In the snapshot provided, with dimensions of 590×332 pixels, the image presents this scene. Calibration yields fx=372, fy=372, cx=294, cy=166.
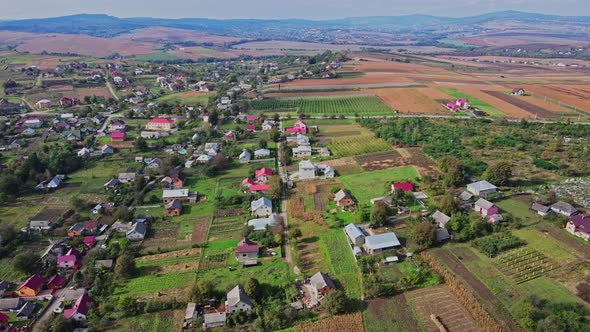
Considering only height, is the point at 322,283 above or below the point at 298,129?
below

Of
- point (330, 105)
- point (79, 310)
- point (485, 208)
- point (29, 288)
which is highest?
point (330, 105)

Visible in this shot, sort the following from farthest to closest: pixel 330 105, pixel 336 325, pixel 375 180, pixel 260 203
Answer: pixel 330 105 → pixel 375 180 → pixel 260 203 → pixel 336 325

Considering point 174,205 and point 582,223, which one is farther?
point 174,205

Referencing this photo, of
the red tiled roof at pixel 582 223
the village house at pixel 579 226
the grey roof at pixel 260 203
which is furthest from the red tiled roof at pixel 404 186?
the red tiled roof at pixel 582 223

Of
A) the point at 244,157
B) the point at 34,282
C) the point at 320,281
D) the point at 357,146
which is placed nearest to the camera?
the point at 320,281

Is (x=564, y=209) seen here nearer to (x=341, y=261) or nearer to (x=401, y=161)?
(x=401, y=161)

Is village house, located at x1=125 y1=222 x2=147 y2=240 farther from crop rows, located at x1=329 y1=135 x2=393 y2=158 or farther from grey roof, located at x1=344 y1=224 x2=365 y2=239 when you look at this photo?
crop rows, located at x1=329 y1=135 x2=393 y2=158

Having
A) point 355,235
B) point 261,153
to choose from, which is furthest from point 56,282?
point 261,153

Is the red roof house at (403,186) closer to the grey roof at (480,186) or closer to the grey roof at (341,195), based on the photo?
the grey roof at (341,195)
